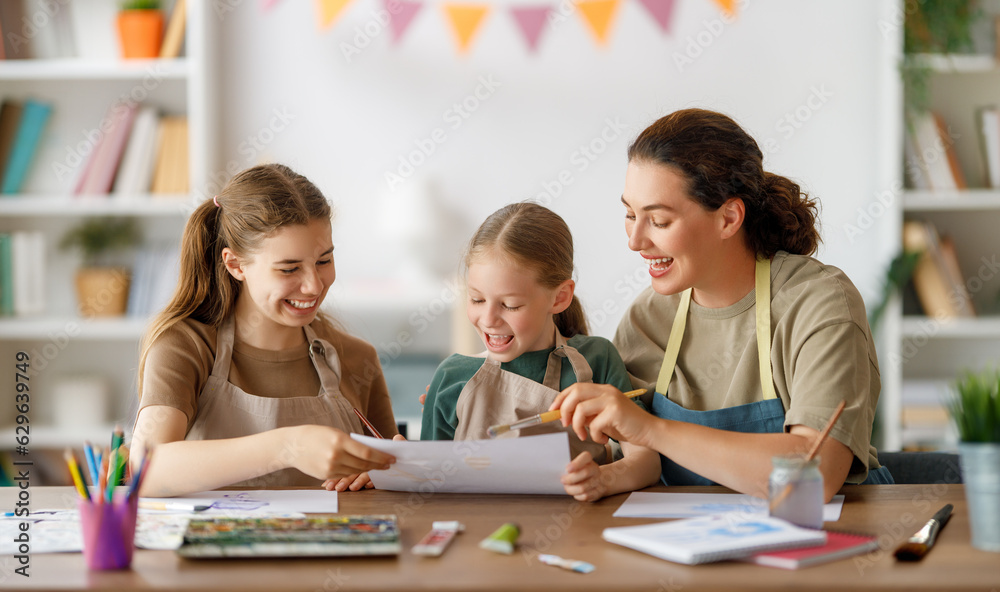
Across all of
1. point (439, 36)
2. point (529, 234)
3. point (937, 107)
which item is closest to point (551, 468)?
point (529, 234)

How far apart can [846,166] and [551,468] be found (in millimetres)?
2301

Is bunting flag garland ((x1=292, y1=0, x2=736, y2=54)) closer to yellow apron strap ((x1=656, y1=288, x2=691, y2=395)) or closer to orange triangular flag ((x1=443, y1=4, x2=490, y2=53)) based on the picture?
orange triangular flag ((x1=443, y1=4, x2=490, y2=53))

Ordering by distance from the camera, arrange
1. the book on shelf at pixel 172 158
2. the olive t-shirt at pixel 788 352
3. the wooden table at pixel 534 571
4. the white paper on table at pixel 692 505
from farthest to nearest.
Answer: the book on shelf at pixel 172 158
the olive t-shirt at pixel 788 352
the white paper on table at pixel 692 505
the wooden table at pixel 534 571

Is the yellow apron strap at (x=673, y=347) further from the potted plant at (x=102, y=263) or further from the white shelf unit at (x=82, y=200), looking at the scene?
the potted plant at (x=102, y=263)

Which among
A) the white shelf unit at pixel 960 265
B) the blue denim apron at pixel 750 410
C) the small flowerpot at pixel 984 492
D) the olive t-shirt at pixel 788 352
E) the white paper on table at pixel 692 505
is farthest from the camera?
the white shelf unit at pixel 960 265

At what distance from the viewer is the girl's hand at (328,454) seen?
3.92 ft

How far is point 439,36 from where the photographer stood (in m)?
3.13

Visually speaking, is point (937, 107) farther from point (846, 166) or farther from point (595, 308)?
point (595, 308)

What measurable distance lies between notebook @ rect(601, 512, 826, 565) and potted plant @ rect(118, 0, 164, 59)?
256 centimetres

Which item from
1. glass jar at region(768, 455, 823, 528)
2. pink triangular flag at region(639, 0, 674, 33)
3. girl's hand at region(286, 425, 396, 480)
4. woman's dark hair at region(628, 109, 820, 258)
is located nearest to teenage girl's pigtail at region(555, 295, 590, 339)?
woman's dark hair at region(628, 109, 820, 258)

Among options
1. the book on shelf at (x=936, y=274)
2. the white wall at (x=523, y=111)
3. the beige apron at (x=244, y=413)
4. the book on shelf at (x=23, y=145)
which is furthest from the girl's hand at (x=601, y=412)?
the book on shelf at (x=23, y=145)

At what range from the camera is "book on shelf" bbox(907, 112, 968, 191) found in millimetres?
2871

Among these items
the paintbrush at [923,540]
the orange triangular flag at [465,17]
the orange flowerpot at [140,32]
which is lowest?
the paintbrush at [923,540]

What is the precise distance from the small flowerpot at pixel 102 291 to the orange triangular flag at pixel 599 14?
6.14 feet
